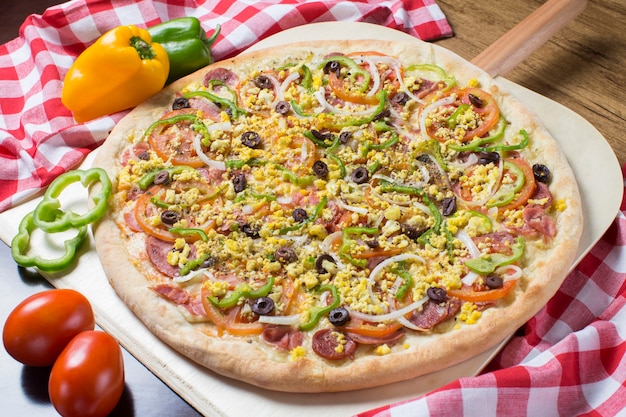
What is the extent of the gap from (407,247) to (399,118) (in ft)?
3.97

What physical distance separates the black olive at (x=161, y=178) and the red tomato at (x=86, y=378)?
4.44 ft

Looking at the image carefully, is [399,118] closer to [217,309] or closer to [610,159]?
[610,159]

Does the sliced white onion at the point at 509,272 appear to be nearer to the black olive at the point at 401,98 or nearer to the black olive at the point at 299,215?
the black olive at the point at 299,215

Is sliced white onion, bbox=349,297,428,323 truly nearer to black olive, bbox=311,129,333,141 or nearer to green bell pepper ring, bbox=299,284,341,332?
green bell pepper ring, bbox=299,284,341,332

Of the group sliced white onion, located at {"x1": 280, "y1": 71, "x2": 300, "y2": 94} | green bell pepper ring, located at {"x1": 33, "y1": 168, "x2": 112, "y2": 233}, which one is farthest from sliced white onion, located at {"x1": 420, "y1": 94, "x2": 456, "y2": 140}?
green bell pepper ring, located at {"x1": 33, "y1": 168, "x2": 112, "y2": 233}

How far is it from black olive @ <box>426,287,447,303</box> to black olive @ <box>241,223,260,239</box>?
3.68 ft

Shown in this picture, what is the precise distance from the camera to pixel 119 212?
495 centimetres

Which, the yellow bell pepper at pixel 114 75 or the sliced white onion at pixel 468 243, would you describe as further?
the yellow bell pepper at pixel 114 75

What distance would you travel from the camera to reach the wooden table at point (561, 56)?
5848 mm

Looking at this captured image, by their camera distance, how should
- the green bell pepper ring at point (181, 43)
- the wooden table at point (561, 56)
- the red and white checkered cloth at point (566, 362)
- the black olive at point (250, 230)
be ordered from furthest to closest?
the green bell pepper ring at point (181, 43) → the wooden table at point (561, 56) → the black olive at point (250, 230) → the red and white checkered cloth at point (566, 362)

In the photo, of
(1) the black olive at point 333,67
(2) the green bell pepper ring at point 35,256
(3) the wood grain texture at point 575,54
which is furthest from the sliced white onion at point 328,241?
(3) the wood grain texture at point 575,54

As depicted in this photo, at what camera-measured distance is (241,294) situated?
439cm

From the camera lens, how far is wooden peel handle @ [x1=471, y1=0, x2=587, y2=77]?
19.3ft

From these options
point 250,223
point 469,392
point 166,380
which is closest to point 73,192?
point 250,223
